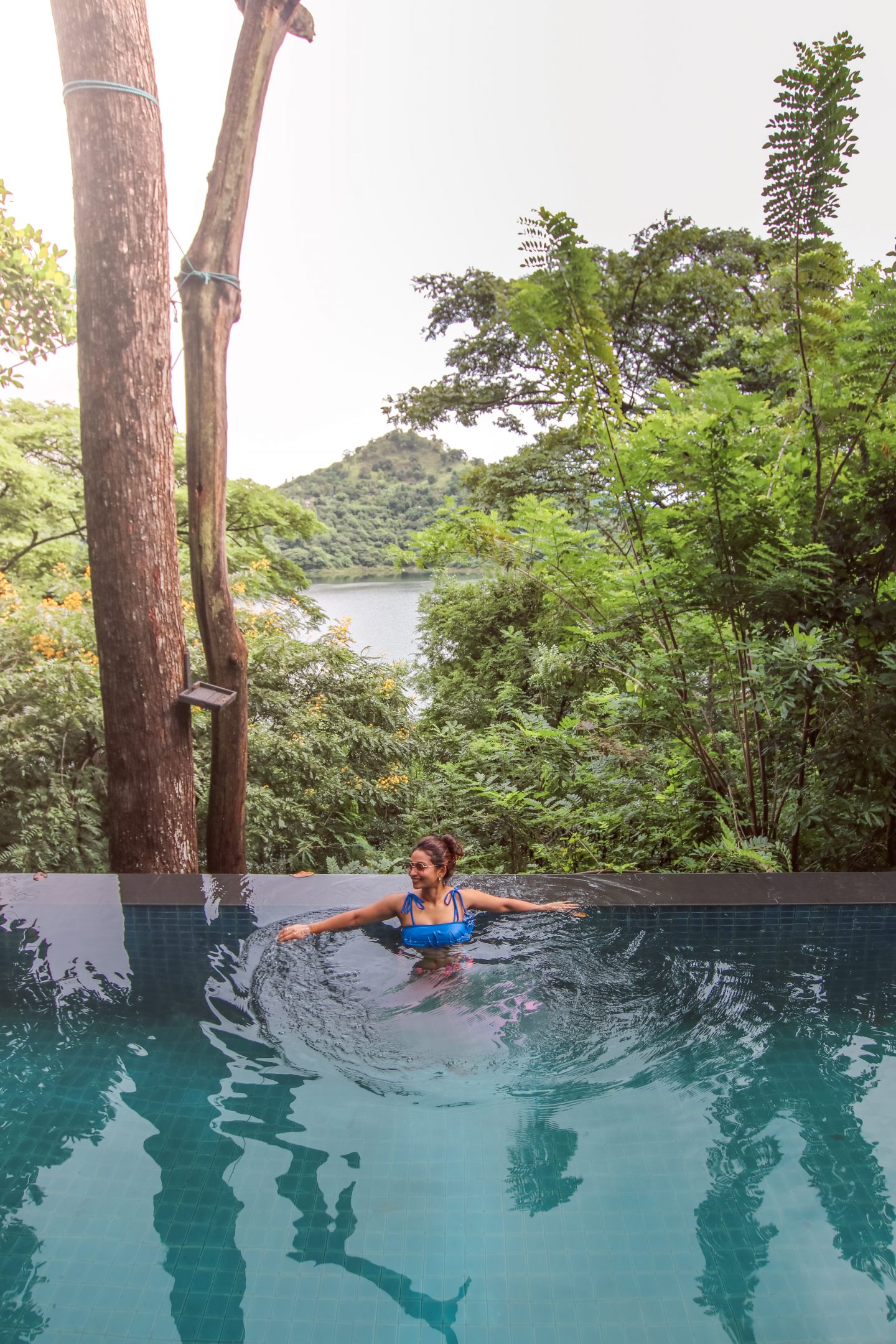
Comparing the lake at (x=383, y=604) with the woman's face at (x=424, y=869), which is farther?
the lake at (x=383, y=604)

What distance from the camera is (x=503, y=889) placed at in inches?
112

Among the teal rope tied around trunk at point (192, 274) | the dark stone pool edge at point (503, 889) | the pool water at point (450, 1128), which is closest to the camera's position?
the pool water at point (450, 1128)

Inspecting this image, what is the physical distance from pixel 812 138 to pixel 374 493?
8.28 meters

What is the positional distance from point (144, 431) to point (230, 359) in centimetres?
69

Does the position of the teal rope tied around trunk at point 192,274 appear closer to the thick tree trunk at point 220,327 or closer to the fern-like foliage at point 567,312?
the thick tree trunk at point 220,327

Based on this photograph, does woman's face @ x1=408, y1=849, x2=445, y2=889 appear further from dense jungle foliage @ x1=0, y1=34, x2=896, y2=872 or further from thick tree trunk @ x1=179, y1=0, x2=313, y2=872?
thick tree trunk @ x1=179, y1=0, x2=313, y2=872

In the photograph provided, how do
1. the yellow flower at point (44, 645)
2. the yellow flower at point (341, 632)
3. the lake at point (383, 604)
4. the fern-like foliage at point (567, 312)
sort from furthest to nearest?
the lake at point (383, 604)
the yellow flower at point (341, 632)
the yellow flower at point (44, 645)
the fern-like foliage at point (567, 312)

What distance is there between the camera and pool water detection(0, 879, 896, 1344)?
155cm

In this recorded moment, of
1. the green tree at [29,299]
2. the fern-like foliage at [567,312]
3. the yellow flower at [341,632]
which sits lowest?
the yellow flower at [341,632]

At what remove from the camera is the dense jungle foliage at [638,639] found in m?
2.79

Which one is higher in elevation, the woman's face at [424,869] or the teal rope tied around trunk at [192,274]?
the teal rope tied around trunk at [192,274]

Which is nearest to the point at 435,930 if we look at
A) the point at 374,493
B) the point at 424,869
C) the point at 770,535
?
the point at 424,869

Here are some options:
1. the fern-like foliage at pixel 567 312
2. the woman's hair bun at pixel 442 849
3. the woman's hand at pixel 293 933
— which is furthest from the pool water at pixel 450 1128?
the fern-like foliage at pixel 567 312

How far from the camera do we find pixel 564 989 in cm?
260
